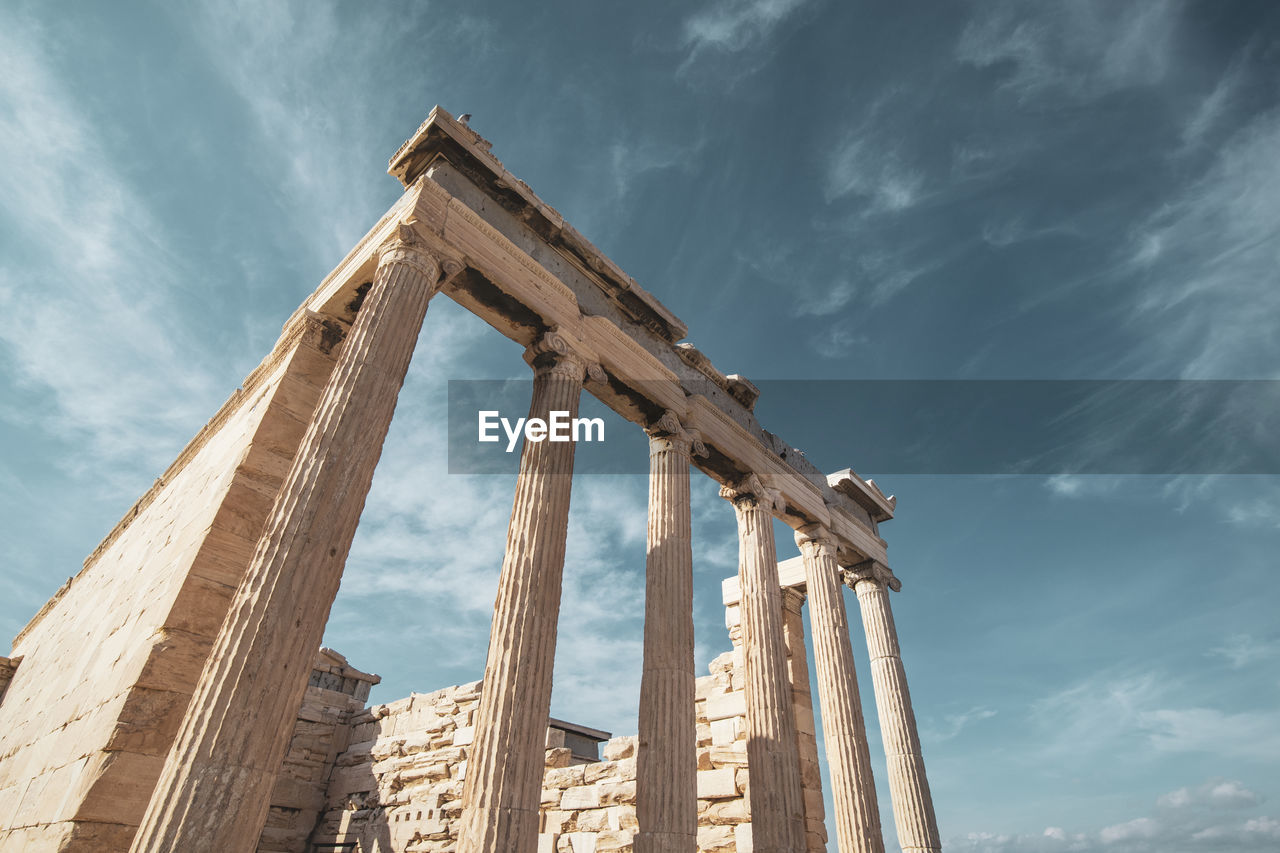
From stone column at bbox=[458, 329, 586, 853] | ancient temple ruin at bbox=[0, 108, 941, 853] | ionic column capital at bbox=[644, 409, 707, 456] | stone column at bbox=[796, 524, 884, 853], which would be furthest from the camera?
ionic column capital at bbox=[644, 409, 707, 456]

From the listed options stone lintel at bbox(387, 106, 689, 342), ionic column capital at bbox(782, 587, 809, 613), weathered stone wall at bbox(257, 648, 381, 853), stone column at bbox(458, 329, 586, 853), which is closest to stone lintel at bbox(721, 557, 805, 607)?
ionic column capital at bbox(782, 587, 809, 613)

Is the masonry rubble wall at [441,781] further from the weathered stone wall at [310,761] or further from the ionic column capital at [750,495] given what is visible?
the ionic column capital at [750,495]

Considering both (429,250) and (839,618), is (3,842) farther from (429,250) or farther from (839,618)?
(839,618)

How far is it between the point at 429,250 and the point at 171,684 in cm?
636

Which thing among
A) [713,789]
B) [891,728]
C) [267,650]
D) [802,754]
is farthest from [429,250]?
[891,728]

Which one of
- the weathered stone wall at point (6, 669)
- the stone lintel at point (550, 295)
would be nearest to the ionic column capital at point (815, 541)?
the stone lintel at point (550, 295)

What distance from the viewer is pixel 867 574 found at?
17.8 m

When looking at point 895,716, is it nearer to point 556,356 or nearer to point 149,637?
point 556,356

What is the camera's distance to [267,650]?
6.37 m

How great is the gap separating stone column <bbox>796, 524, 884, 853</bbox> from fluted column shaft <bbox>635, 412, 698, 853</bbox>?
482 centimetres

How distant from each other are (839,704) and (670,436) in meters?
6.83

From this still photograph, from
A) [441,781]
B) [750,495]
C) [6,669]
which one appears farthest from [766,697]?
[6,669]

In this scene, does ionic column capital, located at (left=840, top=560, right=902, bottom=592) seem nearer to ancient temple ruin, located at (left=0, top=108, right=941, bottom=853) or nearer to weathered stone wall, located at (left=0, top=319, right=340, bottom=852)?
ancient temple ruin, located at (left=0, top=108, right=941, bottom=853)

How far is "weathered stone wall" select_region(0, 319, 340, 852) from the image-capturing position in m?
7.06
